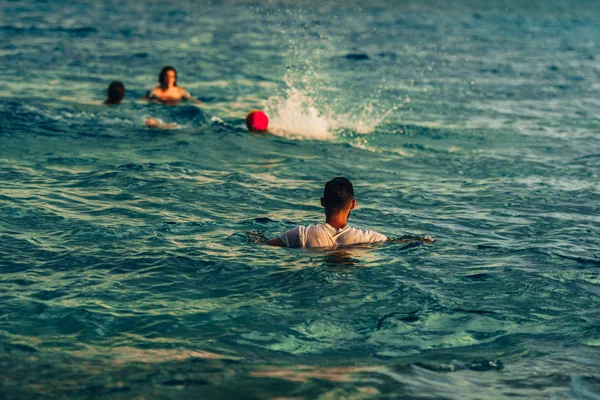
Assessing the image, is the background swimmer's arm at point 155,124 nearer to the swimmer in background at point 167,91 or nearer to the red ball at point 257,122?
the red ball at point 257,122

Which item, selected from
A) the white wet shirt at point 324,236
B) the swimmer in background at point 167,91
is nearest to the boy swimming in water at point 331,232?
the white wet shirt at point 324,236

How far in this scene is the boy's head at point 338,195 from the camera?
8.33 meters

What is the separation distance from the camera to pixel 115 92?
1794 centimetres

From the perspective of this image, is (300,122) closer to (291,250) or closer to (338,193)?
(291,250)

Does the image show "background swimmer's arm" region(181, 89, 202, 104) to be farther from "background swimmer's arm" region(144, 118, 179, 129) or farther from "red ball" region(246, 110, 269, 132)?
"red ball" region(246, 110, 269, 132)

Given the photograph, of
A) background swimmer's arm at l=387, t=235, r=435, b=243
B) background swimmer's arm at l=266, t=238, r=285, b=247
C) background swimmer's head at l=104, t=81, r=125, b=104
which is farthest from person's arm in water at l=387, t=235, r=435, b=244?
background swimmer's head at l=104, t=81, r=125, b=104

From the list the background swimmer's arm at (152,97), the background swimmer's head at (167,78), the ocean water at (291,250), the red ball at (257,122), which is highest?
the background swimmer's head at (167,78)

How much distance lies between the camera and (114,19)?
42281mm

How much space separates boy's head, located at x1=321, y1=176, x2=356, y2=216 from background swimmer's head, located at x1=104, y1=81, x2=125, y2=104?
34.4 ft

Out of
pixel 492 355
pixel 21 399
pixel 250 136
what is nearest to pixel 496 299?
pixel 492 355

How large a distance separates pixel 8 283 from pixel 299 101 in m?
11.6

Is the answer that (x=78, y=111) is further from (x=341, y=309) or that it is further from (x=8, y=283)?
(x=341, y=309)

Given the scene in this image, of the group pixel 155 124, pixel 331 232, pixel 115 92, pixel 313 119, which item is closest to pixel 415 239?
pixel 331 232

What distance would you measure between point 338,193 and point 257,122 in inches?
307
